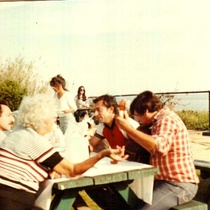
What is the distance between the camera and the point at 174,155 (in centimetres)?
270

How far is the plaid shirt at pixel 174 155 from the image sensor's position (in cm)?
267

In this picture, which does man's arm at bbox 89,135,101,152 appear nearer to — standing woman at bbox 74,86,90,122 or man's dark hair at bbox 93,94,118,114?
man's dark hair at bbox 93,94,118,114

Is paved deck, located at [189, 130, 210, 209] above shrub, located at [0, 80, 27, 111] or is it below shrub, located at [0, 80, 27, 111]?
below


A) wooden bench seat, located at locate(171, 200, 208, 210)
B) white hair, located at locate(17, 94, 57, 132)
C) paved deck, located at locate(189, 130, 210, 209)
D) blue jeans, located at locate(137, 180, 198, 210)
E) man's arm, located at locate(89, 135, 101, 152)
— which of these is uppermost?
white hair, located at locate(17, 94, 57, 132)

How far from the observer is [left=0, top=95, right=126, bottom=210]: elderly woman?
232 cm

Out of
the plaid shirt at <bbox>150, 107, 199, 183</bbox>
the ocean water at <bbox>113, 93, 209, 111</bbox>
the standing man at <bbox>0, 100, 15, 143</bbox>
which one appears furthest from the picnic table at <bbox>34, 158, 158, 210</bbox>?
the ocean water at <bbox>113, 93, 209, 111</bbox>

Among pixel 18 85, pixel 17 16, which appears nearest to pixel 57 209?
pixel 17 16

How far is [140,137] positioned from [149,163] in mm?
334

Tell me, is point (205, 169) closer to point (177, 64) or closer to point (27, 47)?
point (177, 64)

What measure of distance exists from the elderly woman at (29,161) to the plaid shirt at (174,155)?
1.24 feet

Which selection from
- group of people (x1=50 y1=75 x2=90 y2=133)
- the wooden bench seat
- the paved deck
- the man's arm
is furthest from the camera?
group of people (x1=50 y1=75 x2=90 y2=133)

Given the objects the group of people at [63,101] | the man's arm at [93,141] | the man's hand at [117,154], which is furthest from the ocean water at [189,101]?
the man's hand at [117,154]

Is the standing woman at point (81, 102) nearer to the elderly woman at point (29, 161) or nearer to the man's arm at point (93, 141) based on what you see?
the man's arm at point (93, 141)

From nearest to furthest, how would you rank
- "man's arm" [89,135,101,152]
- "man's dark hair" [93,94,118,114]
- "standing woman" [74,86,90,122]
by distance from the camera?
"man's dark hair" [93,94,118,114]
"man's arm" [89,135,101,152]
"standing woman" [74,86,90,122]
